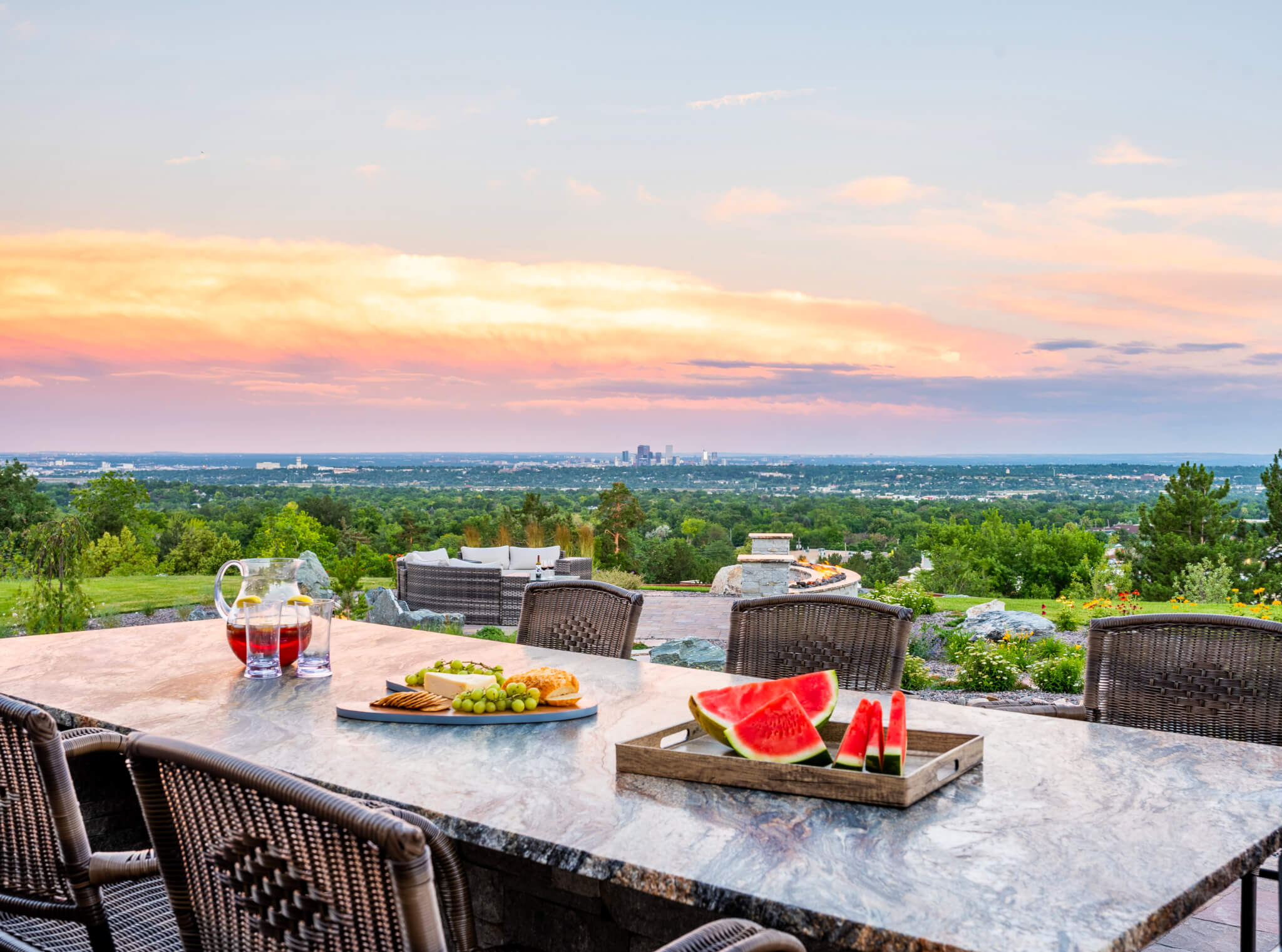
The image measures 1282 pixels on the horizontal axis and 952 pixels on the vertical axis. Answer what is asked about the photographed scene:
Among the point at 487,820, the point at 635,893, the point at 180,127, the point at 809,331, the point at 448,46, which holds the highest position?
the point at 448,46

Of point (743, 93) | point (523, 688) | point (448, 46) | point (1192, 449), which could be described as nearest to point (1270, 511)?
point (1192, 449)

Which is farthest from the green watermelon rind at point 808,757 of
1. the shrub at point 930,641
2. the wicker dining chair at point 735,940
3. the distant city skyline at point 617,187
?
the distant city skyline at point 617,187

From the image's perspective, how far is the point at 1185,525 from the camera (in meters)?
16.5

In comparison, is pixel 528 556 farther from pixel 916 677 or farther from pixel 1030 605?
pixel 916 677

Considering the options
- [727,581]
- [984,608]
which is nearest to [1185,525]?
[727,581]

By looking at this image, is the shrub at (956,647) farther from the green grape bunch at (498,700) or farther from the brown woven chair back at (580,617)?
the green grape bunch at (498,700)

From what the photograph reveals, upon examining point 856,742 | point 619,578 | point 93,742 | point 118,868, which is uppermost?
point 856,742

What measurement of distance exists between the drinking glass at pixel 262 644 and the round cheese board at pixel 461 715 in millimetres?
507

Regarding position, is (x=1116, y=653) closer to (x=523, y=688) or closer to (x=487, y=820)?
(x=523, y=688)

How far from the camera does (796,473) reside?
84.1 feet

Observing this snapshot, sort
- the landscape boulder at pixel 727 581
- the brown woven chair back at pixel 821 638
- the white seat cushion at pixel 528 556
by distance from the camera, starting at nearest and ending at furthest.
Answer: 1. the brown woven chair back at pixel 821 638
2. the white seat cushion at pixel 528 556
3. the landscape boulder at pixel 727 581

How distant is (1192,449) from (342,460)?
53.8ft

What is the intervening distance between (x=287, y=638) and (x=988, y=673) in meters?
4.68

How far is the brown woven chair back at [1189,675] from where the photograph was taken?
2.28 metres
